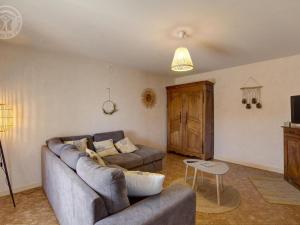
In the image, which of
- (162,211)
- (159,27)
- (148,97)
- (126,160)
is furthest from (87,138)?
(162,211)

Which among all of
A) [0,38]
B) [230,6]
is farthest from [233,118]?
[0,38]

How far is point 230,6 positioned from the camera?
1.79 m

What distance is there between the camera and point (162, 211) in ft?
4.18

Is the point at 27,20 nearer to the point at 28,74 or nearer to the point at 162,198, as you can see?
the point at 28,74

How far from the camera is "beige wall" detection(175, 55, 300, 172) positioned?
3473 mm

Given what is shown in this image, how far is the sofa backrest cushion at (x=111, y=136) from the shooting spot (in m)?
3.53

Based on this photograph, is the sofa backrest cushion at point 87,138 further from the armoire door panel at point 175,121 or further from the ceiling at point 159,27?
the armoire door panel at point 175,121

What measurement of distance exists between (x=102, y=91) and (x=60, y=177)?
7.55 feet

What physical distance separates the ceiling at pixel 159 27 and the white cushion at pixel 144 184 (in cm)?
161

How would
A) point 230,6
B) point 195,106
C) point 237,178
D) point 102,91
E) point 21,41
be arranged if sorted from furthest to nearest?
point 195,106, point 102,91, point 237,178, point 21,41, point 230,6

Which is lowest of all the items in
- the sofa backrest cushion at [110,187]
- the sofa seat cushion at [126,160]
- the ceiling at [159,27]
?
the sofa seat cushion at [126,160]

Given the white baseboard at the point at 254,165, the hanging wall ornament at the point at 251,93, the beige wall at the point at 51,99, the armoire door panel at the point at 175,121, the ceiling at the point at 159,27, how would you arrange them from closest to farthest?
the ceiling at the point at 159,27 < the beige wall at the point at 51,99 < the white baseboard at the point at 254,165 < the hanging wall ornament at the point at 251,93 < the armoire door panel at the point at 175,121

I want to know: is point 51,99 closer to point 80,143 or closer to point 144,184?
point 80,143

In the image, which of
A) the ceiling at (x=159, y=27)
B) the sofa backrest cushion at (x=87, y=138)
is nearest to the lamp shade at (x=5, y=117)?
the sofa backrest cushion at (x=87, y=138)
